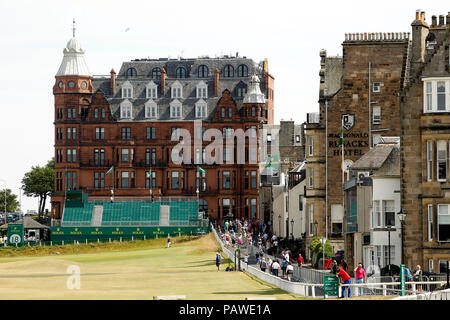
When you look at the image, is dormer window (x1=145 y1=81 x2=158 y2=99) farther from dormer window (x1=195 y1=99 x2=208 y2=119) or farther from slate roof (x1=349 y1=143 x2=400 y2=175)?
slate roof (x1=349 y1=143 x2=400 y2=175)

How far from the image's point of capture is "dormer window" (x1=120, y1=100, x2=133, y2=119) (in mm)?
184000

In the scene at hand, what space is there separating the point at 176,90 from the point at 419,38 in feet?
382

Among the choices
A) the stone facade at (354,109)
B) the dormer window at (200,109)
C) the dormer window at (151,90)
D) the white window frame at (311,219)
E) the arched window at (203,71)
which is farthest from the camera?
the arched window at (203,71)

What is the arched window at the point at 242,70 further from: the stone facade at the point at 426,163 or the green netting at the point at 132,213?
the stone facade at the point at 426,163

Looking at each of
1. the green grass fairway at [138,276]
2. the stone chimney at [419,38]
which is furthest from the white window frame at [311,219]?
the stone chimney at [419,38]

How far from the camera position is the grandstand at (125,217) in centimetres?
15875

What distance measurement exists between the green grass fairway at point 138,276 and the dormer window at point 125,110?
1593 inches

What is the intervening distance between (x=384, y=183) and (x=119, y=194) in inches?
4312

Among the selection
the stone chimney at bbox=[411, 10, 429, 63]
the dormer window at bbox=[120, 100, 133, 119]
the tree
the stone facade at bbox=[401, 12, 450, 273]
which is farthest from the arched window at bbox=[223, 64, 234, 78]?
the stone facade at bbox=[401, 12, 450, 273]

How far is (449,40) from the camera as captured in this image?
66.7 meters

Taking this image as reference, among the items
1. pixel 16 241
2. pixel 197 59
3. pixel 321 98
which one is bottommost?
pixel 16 241
